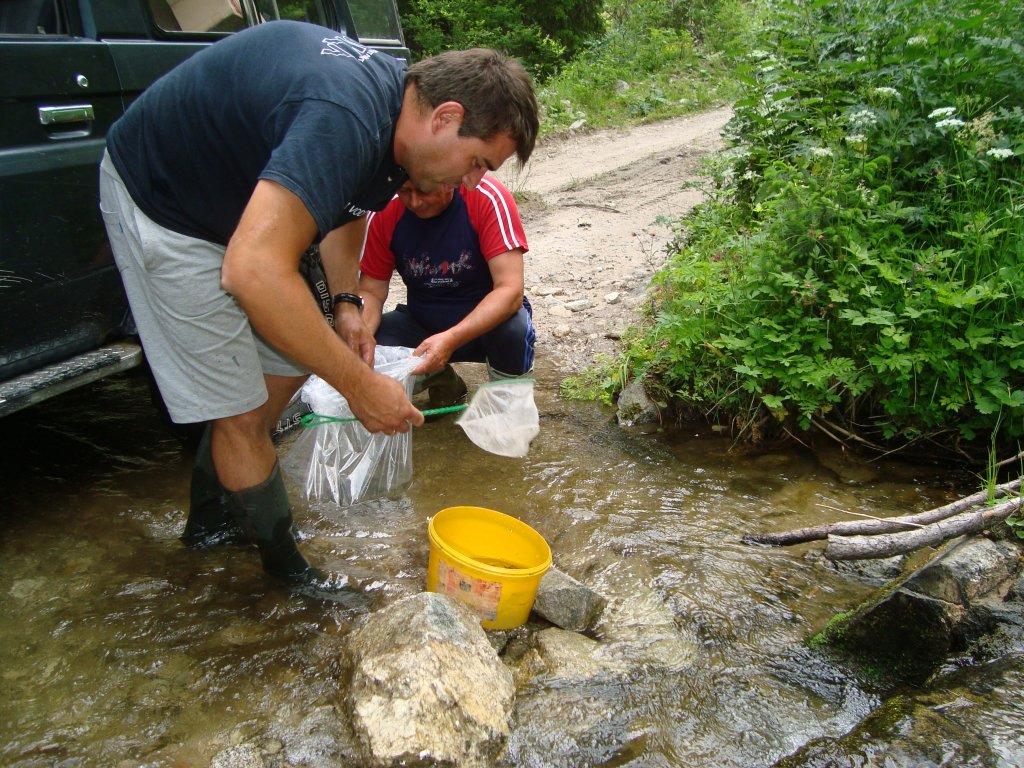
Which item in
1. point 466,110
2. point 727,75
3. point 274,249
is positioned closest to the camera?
point 274,249

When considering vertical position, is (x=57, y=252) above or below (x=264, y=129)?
below

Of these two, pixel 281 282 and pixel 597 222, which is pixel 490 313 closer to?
pixel 281 282

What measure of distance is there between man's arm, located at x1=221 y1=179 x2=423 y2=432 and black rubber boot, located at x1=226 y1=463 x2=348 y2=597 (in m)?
0.55

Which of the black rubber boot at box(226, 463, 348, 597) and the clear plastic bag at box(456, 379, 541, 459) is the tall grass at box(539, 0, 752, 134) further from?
the black rubber boot at box(226, 463, 348, 597)

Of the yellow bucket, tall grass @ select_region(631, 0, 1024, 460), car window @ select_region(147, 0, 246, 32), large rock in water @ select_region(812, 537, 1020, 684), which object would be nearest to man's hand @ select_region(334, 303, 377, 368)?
the yellow bucket

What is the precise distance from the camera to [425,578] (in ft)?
8.06

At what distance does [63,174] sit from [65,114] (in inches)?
7.0

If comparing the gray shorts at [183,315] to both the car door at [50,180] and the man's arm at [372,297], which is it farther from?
the man's arm at [372,297]

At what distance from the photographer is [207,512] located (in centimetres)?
252

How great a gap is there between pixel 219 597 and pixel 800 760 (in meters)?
1.68

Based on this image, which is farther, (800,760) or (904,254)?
(904,254)

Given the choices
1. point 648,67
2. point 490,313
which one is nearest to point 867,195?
point 490,313

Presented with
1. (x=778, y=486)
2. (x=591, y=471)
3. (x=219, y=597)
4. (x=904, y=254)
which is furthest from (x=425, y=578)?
(x=904, y=254)

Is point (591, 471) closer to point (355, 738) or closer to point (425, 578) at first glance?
point (425, 578)
